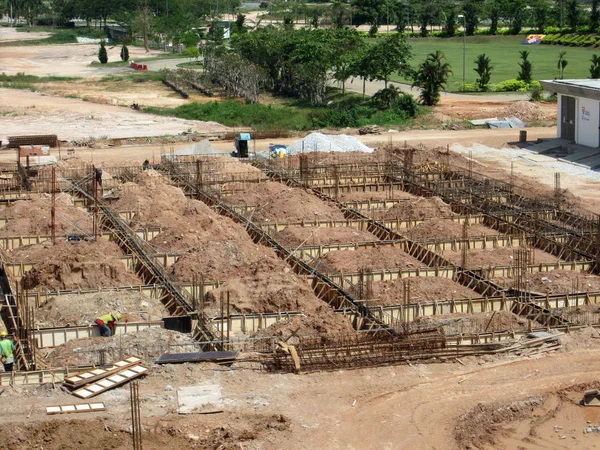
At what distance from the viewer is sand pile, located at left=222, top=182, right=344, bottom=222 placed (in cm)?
3422

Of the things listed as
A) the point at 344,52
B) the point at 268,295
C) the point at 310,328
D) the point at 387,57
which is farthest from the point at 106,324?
the point at 344,52

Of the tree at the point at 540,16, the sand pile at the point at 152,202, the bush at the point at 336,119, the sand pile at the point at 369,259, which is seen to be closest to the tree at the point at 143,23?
the tree at the point at 540,16

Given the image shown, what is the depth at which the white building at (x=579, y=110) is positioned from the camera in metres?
44.5

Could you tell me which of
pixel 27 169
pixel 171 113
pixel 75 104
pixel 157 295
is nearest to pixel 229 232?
pixel 157 295

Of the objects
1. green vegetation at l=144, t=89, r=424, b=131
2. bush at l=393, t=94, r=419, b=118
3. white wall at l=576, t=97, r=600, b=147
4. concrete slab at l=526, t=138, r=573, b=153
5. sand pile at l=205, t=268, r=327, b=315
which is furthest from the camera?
bush at l=393, t=94, r=419, b=118

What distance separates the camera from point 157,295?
26.2m

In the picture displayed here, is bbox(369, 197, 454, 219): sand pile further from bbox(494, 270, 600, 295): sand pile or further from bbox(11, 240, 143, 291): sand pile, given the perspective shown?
bbox(11, 240, 143, 291): sand pile

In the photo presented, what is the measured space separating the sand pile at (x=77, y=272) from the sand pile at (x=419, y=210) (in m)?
9.89

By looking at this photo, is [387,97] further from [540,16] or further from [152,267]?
[540,16]

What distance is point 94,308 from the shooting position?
24.5 metres

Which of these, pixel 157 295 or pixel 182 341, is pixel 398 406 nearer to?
pixel 182 341

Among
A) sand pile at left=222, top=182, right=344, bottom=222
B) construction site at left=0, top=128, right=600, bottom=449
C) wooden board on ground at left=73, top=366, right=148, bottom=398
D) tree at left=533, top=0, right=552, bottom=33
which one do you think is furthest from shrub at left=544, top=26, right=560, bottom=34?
wooden board on ground at left=73, top=366, right=148, bottom=398

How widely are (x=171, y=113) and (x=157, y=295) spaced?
33.5 m

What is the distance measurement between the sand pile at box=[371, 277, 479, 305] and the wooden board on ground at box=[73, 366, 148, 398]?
683 cm
